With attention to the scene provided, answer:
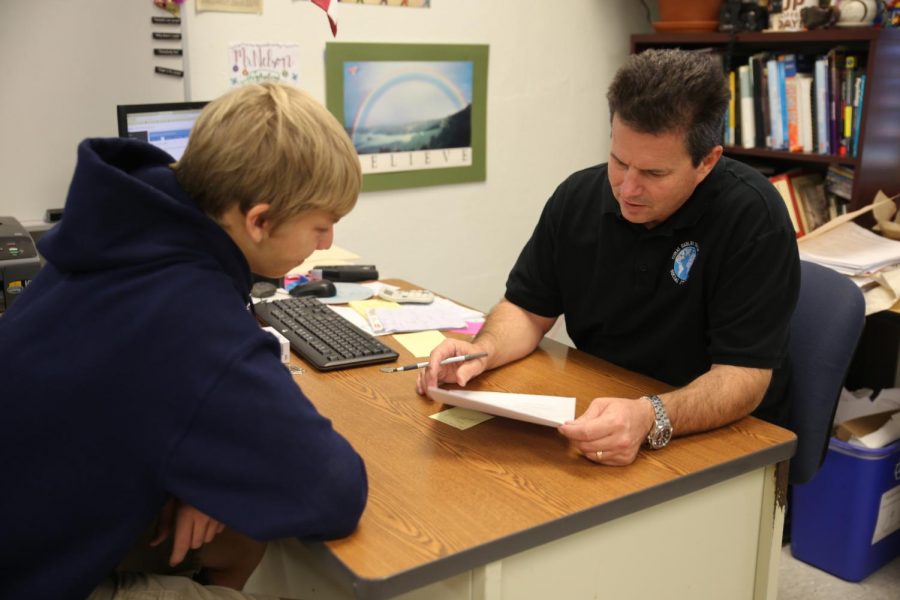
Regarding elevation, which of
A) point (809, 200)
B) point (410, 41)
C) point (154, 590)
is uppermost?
point (410, 41)

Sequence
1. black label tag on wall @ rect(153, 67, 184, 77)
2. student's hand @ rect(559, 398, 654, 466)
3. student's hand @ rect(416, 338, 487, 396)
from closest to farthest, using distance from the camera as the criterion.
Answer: student's hand @ rect(559, 398, 654, 466) → student's hand @ rect(416, 338, 487, 396) → black label tag on wall @ rect(153, 67, 184, 77)

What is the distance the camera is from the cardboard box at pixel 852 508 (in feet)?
7.72

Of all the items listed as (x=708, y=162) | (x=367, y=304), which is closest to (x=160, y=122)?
(x=367, y=304)

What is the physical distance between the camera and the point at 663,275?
173 centimetres

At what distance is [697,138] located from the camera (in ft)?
5.11

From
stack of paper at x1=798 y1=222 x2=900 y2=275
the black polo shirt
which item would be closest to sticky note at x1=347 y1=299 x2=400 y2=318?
the black polo shirt

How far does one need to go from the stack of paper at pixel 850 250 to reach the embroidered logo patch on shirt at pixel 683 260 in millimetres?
898

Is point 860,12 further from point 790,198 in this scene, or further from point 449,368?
point 449,368

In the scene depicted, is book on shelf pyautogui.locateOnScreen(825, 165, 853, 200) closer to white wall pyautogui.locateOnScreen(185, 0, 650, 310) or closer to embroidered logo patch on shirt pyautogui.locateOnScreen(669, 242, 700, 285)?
white wall pyautogui.locateOnScreen(185, 0, 650, 310)

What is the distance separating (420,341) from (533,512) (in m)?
0.76

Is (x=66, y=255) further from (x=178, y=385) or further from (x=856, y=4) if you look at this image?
(x=856, y=4)

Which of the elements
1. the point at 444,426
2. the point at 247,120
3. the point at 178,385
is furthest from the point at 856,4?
the point at 178,385

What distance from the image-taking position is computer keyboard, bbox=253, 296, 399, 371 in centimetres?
172

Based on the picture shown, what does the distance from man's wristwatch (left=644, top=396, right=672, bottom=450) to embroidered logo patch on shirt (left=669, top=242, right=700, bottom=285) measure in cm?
39
